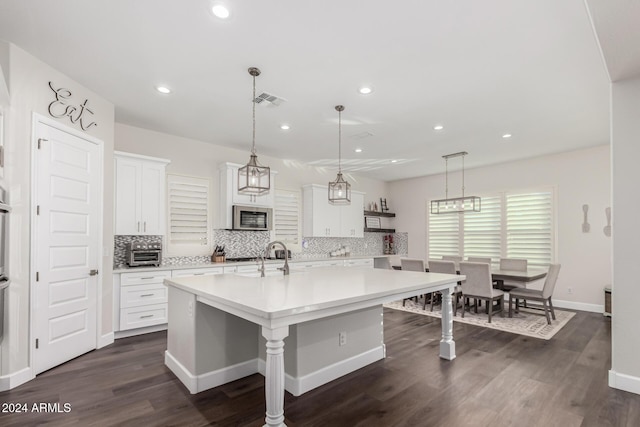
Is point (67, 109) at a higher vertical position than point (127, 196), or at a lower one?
higher

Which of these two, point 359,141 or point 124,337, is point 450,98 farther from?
point 124,337

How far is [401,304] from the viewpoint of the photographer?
20.1ft

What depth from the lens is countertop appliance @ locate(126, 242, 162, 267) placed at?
4.30m

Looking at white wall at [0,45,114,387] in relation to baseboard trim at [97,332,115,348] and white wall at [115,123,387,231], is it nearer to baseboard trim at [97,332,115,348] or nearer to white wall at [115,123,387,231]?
baseboard trim at [97,332,115,348]

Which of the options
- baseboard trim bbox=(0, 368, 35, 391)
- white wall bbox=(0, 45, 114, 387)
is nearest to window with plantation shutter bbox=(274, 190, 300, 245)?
white wall bbox=(0, 45, 114, 387)

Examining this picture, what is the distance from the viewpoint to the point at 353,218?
7539 millimetres

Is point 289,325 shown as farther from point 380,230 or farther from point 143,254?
point 380,230

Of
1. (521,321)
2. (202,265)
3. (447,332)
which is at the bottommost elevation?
(521,321)

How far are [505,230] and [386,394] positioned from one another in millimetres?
5149

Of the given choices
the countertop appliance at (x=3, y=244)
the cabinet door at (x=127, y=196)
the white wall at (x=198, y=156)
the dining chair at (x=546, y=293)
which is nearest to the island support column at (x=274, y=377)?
the countertop appliance at (x=3, y=244)

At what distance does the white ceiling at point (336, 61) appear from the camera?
90.5 inches

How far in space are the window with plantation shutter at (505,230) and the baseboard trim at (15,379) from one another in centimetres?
715

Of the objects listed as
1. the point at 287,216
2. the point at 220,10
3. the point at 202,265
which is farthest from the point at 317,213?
the point at 220,10

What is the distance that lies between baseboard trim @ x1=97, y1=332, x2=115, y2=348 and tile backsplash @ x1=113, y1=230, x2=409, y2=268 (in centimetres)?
92
